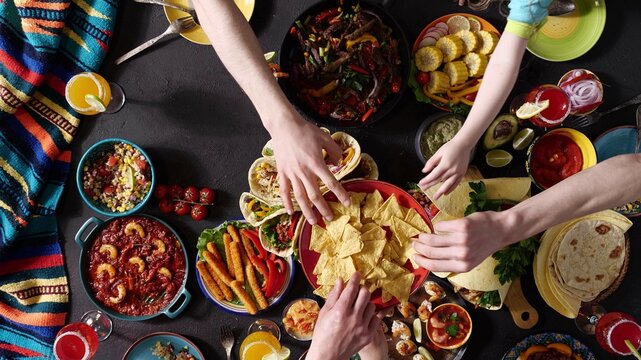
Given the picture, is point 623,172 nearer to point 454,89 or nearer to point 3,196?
point 454,89

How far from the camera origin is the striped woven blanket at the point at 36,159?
270 centimetres

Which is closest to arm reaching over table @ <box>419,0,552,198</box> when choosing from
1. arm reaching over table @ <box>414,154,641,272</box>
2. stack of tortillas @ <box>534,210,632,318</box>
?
arm reaching over table @ <box>414,154,641,272</box>

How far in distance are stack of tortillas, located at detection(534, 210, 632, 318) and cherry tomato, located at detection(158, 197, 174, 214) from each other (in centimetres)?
210

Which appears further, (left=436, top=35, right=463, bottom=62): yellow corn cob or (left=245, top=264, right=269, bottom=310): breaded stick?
(left=245, top=264, right=269, bottom=310): breaded stick

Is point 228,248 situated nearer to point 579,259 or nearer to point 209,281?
point 209,281

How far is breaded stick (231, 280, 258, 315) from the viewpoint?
2.66 m

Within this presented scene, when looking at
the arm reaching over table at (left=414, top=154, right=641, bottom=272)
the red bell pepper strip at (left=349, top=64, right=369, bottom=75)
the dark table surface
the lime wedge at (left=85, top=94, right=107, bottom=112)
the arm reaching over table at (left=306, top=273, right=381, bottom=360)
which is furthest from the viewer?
the dark table surface

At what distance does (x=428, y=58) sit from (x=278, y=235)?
127 centimetres

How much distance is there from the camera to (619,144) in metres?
2.67

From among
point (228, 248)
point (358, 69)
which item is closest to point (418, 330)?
point (228, 248)

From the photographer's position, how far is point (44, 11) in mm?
2664

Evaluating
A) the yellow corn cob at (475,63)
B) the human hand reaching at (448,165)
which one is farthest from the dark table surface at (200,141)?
the human hand reaching at (448,165)

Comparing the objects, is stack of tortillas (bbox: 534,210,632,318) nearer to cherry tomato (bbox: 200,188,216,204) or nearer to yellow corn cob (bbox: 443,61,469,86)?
yellow corn cob (bbox: 443,61,469,86)

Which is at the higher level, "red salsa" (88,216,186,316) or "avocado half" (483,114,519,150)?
"avocado half" (483,114,519,150)
